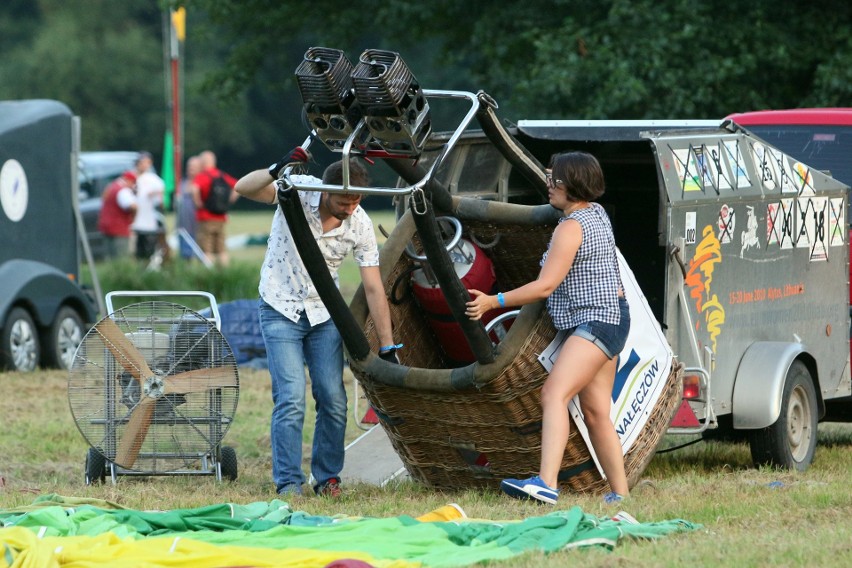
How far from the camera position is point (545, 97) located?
53.3 ft

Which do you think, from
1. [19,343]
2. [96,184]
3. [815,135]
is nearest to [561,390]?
[815,135]

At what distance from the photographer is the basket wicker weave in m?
6.71

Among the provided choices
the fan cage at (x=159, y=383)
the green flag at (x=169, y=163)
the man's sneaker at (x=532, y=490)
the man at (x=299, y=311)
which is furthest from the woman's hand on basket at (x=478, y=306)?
the green flag at (x=169, y=163)

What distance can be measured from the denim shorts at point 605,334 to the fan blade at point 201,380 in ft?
6.73

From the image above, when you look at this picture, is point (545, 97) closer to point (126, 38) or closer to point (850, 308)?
point (850, 308)

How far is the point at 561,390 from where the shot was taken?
260 inches

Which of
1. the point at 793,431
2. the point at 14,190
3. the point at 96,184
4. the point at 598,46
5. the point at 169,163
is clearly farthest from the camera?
the point at 169,163

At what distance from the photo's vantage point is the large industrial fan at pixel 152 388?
7695 mm

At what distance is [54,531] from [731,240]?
3865mm

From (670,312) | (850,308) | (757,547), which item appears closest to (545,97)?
(850,308)

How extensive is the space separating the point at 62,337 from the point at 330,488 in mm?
6538

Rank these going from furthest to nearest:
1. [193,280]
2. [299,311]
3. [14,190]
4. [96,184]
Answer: [96,184] → [193,280] → [14,190] → [299,311]

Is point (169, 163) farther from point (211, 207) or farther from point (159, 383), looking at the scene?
point (159, 383)

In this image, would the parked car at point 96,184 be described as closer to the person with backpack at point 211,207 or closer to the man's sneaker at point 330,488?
the person with backpack at point 211,207
